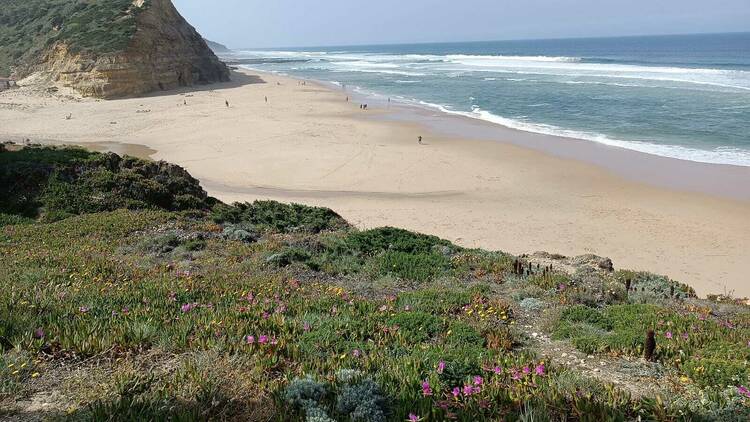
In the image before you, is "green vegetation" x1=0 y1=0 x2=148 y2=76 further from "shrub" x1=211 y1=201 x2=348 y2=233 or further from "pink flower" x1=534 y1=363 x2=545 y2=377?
"pink flower" x1=534 y1=363 x2=545 y2=377

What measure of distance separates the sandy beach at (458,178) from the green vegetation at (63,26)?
446 inches

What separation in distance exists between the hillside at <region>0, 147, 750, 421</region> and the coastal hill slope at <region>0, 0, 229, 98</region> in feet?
129

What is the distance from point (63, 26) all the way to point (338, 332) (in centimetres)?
6608

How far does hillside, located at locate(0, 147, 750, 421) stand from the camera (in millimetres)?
3551

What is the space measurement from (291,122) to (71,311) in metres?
31.3

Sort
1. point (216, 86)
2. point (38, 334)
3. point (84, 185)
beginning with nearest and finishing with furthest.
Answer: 1. point (38, 334)
2. point (84, 185)
3. point (216, 86)

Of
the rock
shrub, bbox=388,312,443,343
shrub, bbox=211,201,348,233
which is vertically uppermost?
shrub, bbox=388,312,443,343

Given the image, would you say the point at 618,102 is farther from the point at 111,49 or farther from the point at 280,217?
the point at 111,49

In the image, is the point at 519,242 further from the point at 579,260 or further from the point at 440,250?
the point at 440,250

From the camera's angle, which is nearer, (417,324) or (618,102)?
(417,324)

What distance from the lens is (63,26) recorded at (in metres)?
57.5

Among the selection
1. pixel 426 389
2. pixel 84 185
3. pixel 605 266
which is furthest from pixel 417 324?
pixel 84 185

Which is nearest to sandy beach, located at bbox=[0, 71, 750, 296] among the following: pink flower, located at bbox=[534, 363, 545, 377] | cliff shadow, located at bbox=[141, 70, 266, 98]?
pink flower, located at bbox=[534, 363, 545, 377]

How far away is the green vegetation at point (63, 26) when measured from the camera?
4806cm
